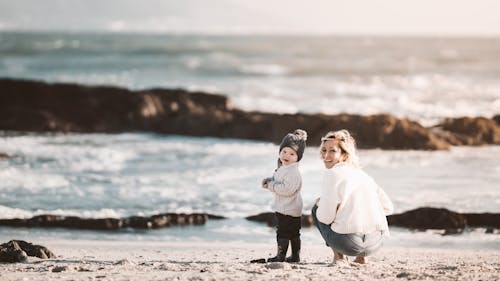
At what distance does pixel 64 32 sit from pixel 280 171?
8245 cm

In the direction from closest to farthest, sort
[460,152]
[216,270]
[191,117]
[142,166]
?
[216,270]
[142,166]
[460,152]
[191,117]

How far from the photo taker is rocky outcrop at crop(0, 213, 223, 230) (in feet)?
27.4

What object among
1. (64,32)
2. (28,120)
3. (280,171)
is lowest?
(280,171)

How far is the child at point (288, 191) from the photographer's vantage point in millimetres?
5734

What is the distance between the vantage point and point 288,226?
19.1 ft

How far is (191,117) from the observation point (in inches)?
760

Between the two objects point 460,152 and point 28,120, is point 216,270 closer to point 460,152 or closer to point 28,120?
point 460,152

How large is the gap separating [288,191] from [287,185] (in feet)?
0.16

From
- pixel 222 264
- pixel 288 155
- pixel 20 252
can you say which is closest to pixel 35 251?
pixel 20 252

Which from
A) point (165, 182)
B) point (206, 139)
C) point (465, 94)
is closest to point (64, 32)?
point (465, 94)

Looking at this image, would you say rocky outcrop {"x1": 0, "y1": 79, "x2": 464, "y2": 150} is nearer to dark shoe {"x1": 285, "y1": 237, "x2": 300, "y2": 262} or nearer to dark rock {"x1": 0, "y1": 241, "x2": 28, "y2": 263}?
dark shoe {"x1": 285, "y1": 237, "x2": 300, "y2": 262}

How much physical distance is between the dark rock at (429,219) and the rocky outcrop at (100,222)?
2.39 meters

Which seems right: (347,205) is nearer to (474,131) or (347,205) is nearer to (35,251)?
(35,251)

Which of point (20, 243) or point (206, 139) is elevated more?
point (206, 139)
